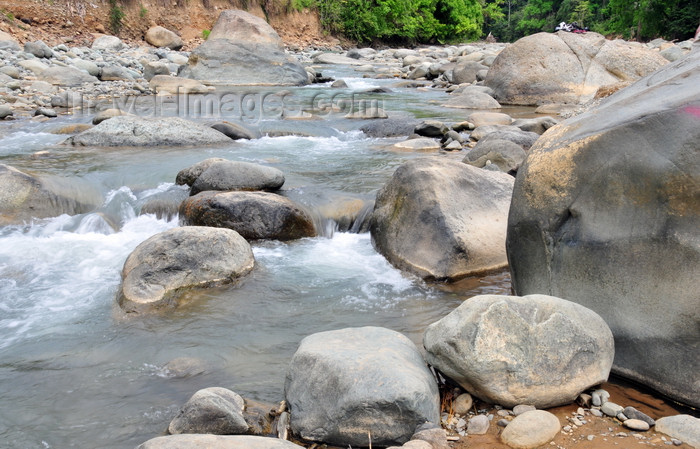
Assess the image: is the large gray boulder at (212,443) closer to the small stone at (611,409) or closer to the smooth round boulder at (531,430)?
the smooth round boulder at (531,430)

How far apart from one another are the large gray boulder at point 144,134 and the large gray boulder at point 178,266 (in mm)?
5516

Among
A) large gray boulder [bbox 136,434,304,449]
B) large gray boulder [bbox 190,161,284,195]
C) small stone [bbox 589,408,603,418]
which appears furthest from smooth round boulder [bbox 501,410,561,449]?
large gray boulder [bbox 190,161,284,195]

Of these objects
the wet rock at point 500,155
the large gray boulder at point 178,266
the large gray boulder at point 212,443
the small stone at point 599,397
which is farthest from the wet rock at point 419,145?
the large gray boulder at point 212,443

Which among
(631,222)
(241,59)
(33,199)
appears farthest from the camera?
(241,59)

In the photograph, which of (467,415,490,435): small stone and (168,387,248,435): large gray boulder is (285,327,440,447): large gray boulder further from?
(168,387,248,435): large gray boulder

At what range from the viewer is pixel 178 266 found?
5387mm

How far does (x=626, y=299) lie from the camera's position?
3566 mm

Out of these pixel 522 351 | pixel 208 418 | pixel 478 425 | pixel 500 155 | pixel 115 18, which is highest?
pixel 115 18

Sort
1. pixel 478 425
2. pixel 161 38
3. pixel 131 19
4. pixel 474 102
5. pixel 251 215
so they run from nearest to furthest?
pixel 478 425, pixel 251 215, pixel 474 102, pixel 161 38, pixel 131 19

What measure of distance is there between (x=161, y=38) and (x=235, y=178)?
2428 centimetres

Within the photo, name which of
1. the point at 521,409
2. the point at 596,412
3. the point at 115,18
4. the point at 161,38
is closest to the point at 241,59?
the point at 161,38

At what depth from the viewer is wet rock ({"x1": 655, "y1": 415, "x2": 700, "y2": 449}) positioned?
285 cm

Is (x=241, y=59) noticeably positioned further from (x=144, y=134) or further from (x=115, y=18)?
(x=115, y=18)

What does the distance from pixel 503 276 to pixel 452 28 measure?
145 ft
